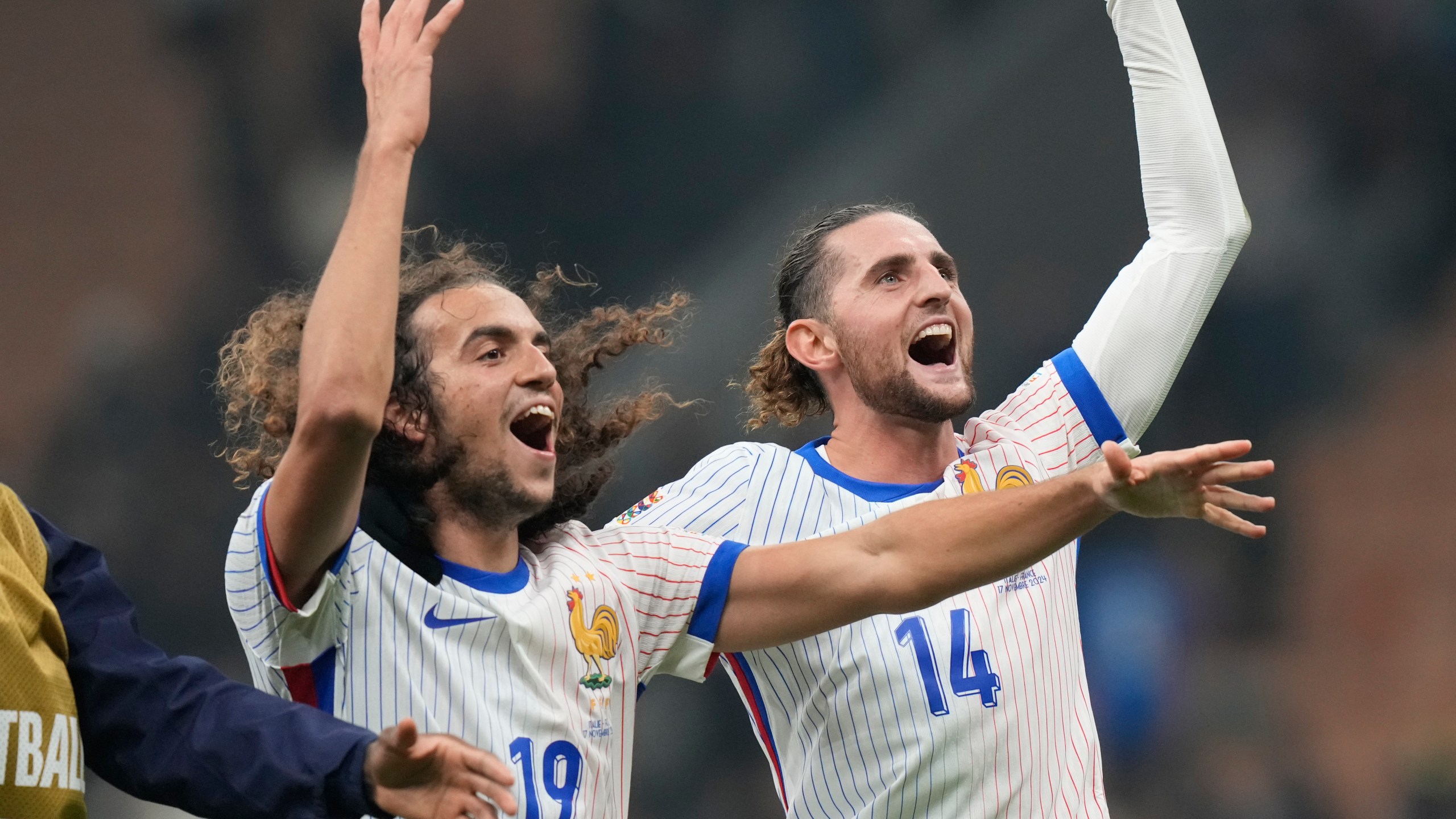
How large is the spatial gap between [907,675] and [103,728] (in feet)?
4.80

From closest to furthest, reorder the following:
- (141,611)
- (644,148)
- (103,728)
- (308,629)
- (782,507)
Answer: (103,728)
(308,629)
(782,507)
(141,611)
(644,148)

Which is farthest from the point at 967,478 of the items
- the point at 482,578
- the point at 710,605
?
the point at 482,578

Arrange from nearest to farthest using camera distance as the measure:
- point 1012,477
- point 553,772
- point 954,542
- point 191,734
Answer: point 191,734 → point 553,772 → point 954,542 → point 1012,477

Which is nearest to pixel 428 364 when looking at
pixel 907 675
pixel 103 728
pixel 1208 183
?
pixel 103 728

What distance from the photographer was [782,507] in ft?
9.89

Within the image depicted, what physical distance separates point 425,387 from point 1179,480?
4.00ft

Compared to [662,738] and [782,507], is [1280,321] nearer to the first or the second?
[662,738]

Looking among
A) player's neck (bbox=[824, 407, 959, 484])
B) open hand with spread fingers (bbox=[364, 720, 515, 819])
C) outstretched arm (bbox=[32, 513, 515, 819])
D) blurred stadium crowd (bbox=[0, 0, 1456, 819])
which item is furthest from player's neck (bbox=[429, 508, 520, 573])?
blurred stadium crowd (bbox=[0, 0, 1456, 819])

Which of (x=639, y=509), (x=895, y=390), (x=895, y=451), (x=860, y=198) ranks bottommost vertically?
(x=639, y=509)

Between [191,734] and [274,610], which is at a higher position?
[274,610]

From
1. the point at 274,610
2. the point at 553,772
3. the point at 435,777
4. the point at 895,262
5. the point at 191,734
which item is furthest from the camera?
the point at 895,262

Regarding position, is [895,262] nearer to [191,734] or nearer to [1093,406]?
[1093,406]

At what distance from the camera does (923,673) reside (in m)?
2.78

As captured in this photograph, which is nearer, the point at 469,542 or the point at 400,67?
the point at 400,67
